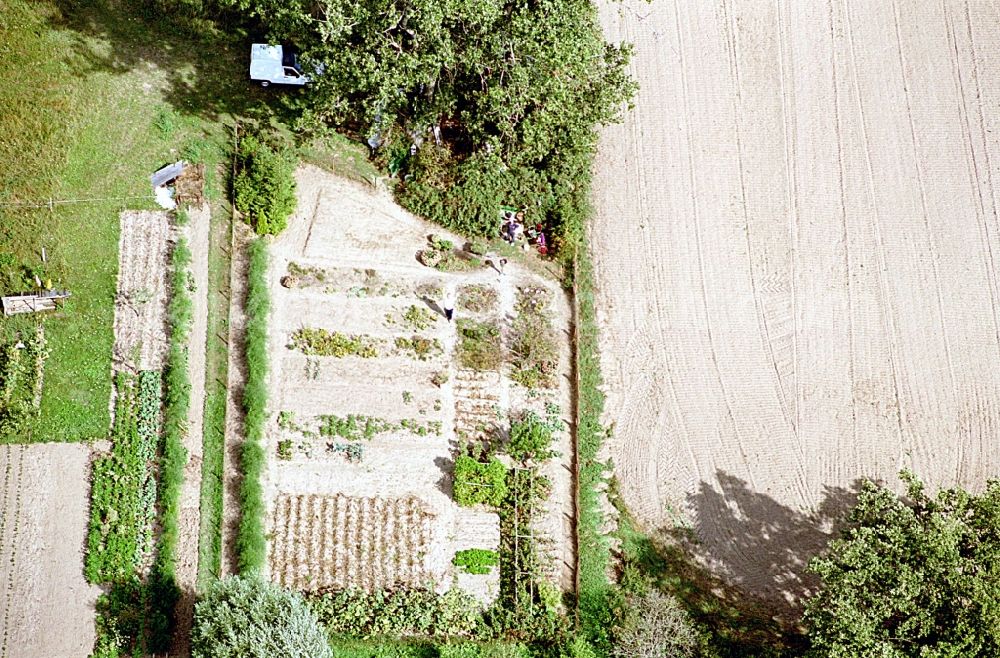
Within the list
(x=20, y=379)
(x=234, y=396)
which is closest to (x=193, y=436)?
(x=234, y=396)

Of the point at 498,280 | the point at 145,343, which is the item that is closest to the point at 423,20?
the point at 498,280

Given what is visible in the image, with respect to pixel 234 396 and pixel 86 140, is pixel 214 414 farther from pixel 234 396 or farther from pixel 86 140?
pixel 86 140

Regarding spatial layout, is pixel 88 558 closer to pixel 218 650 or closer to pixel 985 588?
pixel 218 650

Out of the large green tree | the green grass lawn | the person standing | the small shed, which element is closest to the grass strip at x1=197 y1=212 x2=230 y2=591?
the green grass lawn

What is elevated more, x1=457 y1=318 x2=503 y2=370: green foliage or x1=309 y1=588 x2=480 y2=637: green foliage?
x1=457 y1=318 x2=503 y2=370: green foliage

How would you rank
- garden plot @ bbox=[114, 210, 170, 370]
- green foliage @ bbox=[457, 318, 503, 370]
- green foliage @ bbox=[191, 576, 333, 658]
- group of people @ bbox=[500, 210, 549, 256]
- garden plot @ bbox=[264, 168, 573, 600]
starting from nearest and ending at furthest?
1. green foliage @ bbox=[191, 576, 333, 658]
2. garden plot @ bbox=[264, 168, 573, 600]
3. garden plot @ bbox=[114, 210, 170, 370]
4. green foliage @ bbox=[457, 318, 503, 370]
5. group of people @ bbox=[500, 210, 549, 256]

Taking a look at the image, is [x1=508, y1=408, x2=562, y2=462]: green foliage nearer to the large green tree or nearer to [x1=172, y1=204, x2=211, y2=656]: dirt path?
the large green tree
